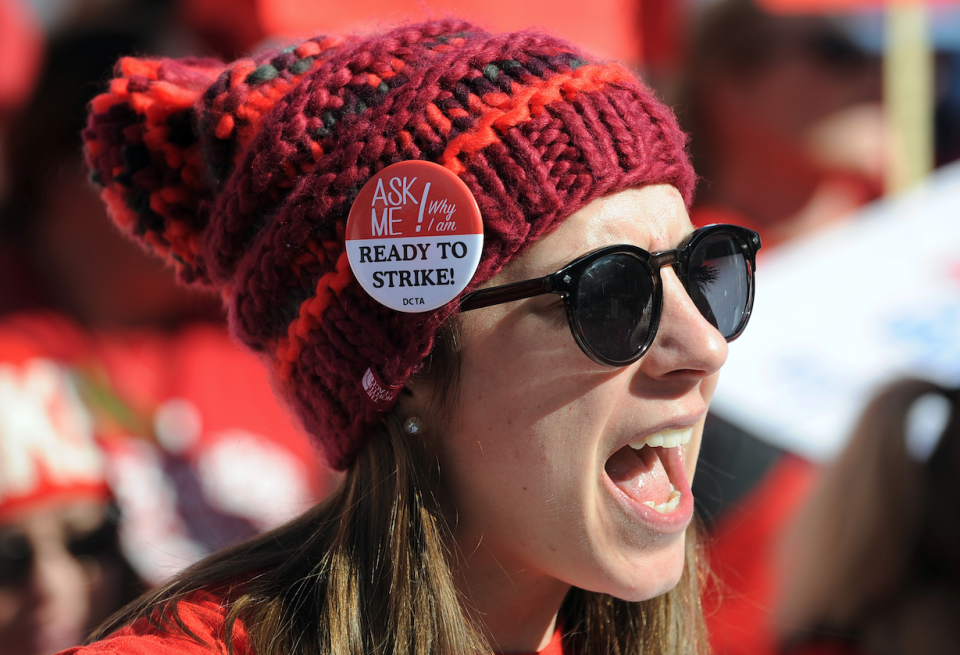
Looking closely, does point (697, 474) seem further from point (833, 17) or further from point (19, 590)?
point (833, 17)

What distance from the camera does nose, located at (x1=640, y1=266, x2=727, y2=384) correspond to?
1.65 meters

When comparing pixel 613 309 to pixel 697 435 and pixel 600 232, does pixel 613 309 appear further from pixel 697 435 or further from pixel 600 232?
pixel 697 435

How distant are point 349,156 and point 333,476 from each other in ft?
7.08

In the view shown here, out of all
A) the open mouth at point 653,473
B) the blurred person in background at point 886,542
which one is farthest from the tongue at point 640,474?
the blurred person in background at point 886,542

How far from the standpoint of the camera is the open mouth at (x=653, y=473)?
175 centimetres

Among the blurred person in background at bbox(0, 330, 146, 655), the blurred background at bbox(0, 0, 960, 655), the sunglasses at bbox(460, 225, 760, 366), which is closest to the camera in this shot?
the sunglasses at bbox(460, 225, 760, 366)

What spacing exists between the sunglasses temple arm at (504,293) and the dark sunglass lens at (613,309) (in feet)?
0.23

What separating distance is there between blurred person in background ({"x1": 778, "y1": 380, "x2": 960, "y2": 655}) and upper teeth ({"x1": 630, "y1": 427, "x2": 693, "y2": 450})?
1751mm

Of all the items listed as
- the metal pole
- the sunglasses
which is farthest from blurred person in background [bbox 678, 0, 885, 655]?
the sunglasses

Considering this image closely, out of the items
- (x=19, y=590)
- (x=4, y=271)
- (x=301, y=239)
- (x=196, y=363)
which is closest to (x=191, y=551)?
(x=19, y=590)

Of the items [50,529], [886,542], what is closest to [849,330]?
[886,542]

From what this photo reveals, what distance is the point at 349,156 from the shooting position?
5.30ft

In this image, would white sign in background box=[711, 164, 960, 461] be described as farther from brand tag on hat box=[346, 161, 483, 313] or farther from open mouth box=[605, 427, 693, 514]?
A: brand tag on hat box=[346, 161, 483, 313]

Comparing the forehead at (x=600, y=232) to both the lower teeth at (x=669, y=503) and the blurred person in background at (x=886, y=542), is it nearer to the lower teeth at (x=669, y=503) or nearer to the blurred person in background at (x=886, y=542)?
the lower teeth at (x=669, y=503)
